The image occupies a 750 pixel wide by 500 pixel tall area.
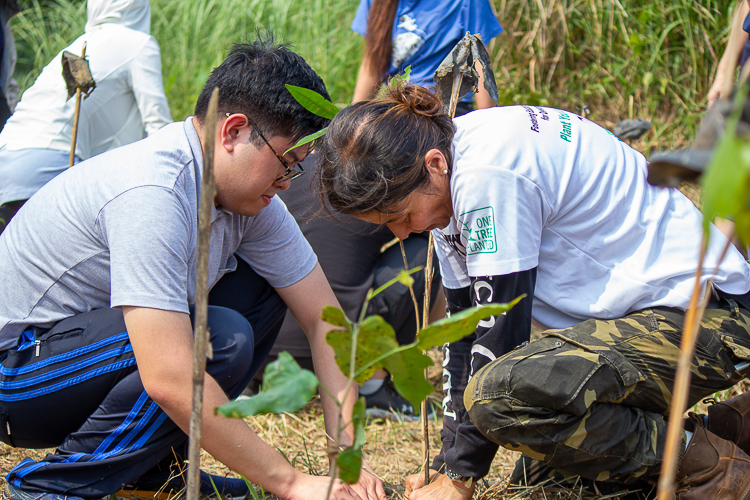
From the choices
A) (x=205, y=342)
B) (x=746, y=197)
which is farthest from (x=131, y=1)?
(x=746, y=197)

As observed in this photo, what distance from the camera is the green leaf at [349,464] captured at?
0.76 m

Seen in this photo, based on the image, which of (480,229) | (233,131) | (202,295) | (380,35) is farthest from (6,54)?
(202,295)

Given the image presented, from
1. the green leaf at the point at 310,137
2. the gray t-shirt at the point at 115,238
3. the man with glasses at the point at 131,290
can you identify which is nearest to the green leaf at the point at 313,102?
the green leaf at the point at 310,137

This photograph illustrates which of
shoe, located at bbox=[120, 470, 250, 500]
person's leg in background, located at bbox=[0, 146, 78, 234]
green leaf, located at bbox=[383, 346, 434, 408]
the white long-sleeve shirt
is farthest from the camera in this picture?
the white long-sleeve shirt

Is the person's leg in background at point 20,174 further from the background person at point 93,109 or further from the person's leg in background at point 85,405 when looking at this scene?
the person's leg in background at point 85,405

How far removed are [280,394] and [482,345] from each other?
2.85 feet

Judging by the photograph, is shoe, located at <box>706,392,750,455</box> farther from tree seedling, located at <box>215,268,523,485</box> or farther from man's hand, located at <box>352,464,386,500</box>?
tree seedling, located at <box>215,268,523,485</box>

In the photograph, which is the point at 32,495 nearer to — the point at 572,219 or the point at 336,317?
the point at 336,317

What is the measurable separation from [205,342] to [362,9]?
237 centimetres

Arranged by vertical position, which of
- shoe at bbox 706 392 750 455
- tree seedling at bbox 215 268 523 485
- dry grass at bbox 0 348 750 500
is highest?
tree seedling at bbox 215 268 523 485

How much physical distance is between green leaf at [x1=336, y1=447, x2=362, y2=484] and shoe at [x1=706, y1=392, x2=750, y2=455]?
132 centimetres

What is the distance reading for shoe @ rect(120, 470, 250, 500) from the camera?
65.1 inches

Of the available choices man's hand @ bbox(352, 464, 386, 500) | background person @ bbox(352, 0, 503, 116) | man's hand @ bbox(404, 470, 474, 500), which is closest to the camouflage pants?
man's hand @ bbox(404, 470, 474, 500)

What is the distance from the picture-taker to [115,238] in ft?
4.42
